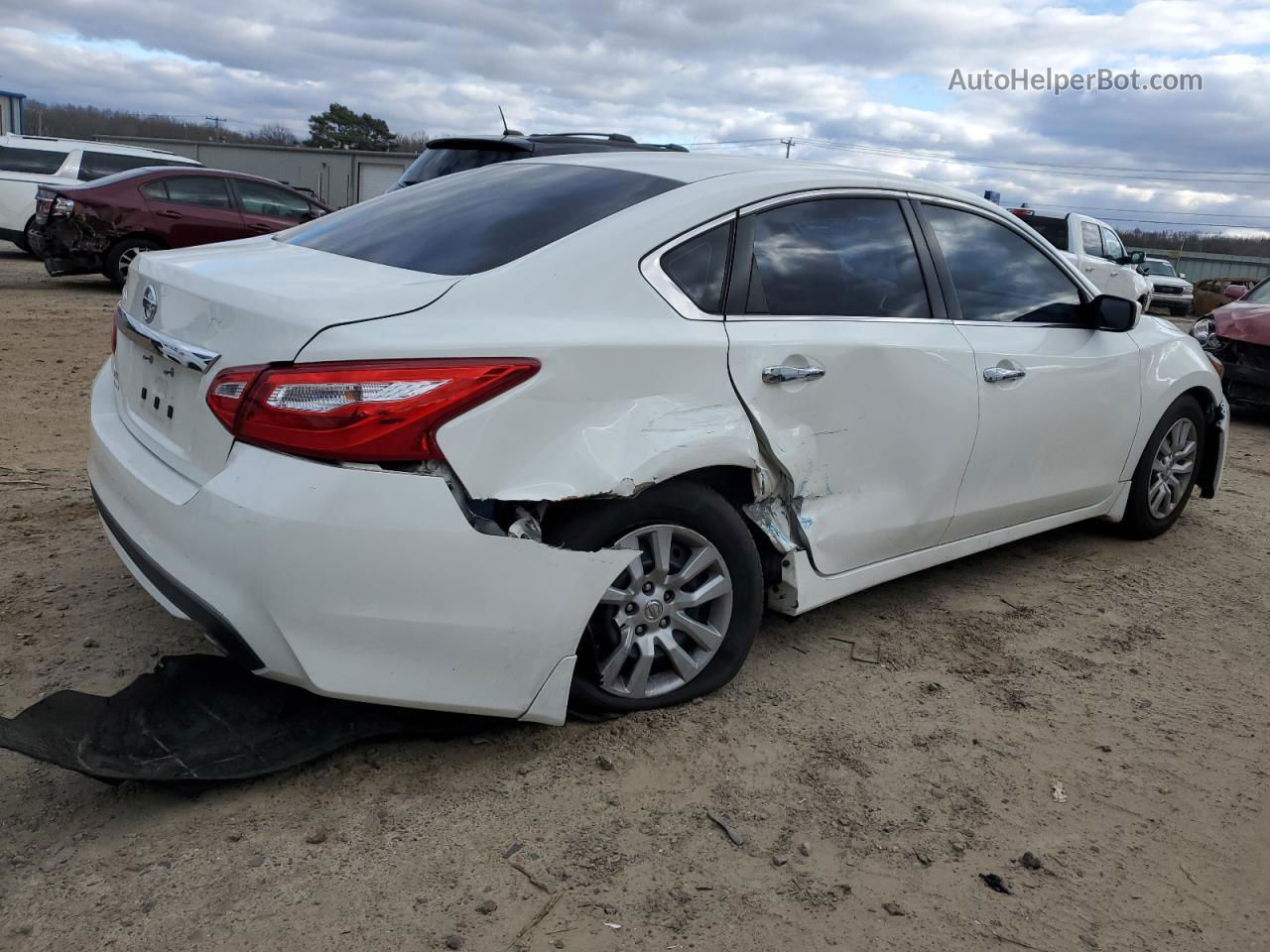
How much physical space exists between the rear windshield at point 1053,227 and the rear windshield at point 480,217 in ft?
38.3

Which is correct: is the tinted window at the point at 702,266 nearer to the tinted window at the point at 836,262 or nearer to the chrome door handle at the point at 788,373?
the tinted window at the point at 836,262

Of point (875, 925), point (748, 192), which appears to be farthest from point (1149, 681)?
point (748, 192)

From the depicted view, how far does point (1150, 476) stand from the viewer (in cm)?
496

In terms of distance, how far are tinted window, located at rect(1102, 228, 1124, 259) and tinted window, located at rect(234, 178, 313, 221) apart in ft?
35.1

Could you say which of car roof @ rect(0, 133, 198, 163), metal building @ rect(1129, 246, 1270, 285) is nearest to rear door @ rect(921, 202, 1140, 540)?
car roof @ rect(0, 133, 198, 163)

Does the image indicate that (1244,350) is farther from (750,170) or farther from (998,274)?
(750,170)

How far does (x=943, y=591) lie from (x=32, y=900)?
3.31m

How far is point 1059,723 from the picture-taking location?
3293mm

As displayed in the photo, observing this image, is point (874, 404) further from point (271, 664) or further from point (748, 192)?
point (271, 664)

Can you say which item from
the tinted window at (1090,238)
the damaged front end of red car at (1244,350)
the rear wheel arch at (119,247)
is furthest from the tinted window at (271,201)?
the damaged front end of red car at (1244,350)

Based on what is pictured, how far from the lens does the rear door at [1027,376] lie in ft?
12.7

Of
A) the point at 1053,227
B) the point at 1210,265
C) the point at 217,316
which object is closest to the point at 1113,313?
the point at 217,316

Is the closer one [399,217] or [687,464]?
[687,464]

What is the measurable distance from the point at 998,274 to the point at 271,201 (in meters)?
11.5
